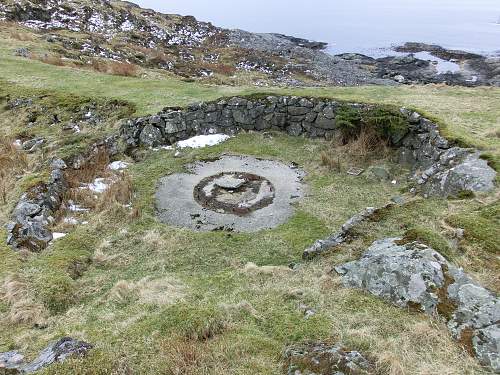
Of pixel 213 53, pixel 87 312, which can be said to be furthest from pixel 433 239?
pixel 213 53

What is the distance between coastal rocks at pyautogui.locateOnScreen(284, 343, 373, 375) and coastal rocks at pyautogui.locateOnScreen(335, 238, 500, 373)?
1558 mm

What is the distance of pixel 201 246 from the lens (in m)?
11.3

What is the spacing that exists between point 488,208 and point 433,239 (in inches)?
114

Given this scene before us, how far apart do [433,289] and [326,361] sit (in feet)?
7.79

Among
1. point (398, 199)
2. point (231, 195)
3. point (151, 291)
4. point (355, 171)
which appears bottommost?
point (231, 195)

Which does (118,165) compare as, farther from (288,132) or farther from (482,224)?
(482,224)

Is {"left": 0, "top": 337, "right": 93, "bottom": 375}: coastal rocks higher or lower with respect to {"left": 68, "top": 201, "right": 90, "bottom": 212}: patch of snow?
higher

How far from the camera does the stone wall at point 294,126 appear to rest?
1386 centimetres

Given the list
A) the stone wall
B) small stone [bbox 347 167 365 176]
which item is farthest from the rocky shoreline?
small stone [bbox 347 167 365 176]

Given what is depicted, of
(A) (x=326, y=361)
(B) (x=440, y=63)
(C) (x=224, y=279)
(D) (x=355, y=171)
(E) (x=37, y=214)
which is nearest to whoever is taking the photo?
(A) (x=326, y=361)

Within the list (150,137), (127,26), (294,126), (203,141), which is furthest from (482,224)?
(127,26)

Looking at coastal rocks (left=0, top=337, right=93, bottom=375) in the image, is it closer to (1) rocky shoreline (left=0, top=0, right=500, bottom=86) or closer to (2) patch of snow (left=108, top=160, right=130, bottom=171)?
(2) patch of snow (left=108, top=160, right=130, bottom=171)

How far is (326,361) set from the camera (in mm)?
5590

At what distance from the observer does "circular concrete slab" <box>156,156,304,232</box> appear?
1280cm
